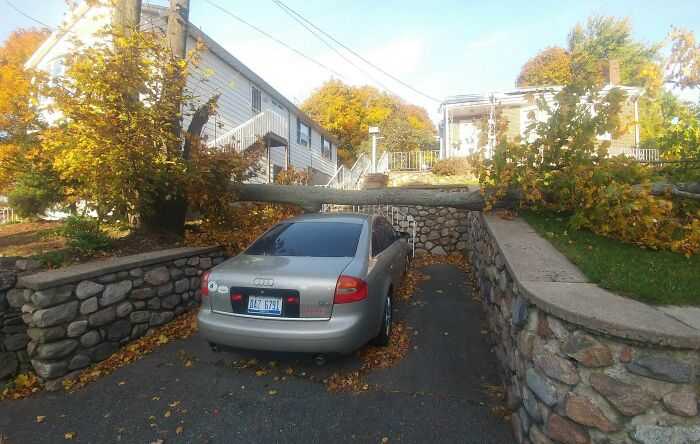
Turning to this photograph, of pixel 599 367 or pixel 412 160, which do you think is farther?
pixel 412 160

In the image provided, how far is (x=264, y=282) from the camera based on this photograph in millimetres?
3373

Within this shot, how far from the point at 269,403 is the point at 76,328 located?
2210 mm

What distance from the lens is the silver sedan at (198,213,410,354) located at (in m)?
3.26

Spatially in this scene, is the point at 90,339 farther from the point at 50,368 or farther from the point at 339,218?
the point at 339,218

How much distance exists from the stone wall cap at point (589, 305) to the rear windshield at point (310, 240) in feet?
5.28

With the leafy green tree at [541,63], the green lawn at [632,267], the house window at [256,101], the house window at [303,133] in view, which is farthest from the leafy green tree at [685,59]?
the leafy green tree at [541,63]

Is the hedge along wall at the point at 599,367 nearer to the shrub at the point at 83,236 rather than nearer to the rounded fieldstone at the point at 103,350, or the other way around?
the rounded fieldstone at the point at 103,350

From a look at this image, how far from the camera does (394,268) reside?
4.95 metres

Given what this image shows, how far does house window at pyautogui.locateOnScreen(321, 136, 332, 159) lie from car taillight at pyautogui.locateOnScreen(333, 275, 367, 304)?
23.4 m

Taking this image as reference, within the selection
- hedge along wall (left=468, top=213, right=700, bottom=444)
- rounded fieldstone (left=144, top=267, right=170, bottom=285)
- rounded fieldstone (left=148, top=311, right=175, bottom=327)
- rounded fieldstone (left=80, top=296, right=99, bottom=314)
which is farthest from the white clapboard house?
hedge along wall (left=468, top=213, right=700, bottom=444)

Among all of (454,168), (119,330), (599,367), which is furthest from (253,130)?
(599,367)

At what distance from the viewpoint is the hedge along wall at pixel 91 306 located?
359cm

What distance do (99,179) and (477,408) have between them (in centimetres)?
488

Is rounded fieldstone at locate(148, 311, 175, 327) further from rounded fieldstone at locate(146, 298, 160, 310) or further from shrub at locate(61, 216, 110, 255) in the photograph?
shrub at locate(61, 216, 110, 255)
